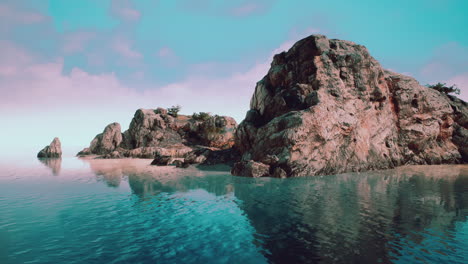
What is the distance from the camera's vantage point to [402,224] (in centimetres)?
1350

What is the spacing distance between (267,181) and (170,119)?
5622 cm

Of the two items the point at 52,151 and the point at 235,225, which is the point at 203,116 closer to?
the point at 52,151

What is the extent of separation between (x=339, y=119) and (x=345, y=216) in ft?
87.1

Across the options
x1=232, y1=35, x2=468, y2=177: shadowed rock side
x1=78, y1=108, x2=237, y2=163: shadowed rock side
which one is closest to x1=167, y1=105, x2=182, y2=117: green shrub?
x1=78, y1=108, x2=237, y2=163: shadowed rock side

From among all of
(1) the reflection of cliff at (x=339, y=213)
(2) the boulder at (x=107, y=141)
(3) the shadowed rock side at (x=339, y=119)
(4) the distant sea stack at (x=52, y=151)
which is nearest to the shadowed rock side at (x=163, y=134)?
(2) the boulder at (x=107, y=141)

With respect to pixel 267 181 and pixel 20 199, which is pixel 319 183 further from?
pixel 20 199

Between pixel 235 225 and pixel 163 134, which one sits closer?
pixel 235 225

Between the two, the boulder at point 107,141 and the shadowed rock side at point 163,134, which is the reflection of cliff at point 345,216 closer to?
the shadowed rock side at point 163,134

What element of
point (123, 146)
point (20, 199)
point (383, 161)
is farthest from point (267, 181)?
point (123, 146)

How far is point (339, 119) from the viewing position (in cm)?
3844

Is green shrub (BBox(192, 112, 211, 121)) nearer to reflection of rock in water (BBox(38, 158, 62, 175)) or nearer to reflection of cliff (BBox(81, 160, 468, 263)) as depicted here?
reflection of rock in water (BBox(38, 158, 62, 175))

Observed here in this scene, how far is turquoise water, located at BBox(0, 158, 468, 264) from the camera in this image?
9.88 meters

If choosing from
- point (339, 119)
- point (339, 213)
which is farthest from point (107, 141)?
point (339, 213)

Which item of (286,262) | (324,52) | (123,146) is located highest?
A: (324,52)
